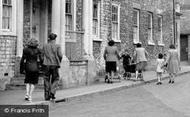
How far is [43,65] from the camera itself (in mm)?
13391

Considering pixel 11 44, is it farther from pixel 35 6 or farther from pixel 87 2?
pixel 87 2

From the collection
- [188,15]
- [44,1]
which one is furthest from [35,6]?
[188,15]

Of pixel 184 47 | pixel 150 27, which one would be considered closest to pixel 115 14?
pixel 150 27

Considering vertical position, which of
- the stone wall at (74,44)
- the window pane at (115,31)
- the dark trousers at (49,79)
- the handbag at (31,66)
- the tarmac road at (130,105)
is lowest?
the tarmac road at (130,105)

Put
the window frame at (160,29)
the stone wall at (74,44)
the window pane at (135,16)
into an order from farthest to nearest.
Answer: the window frame at (160,29)
the window pane at (135,16)
the stone wall at (74,44)

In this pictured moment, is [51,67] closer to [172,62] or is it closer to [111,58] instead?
[111,58]

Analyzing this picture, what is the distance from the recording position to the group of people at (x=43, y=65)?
12.9 m

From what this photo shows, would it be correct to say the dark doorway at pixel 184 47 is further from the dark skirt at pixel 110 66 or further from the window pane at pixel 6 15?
the window pane at pixel 6 15

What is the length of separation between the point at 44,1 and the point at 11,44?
11.6 feet

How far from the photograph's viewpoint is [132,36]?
26.8 meters

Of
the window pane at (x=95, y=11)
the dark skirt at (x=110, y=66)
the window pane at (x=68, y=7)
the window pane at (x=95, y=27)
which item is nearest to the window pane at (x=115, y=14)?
the window pane at (x=95, y=11)


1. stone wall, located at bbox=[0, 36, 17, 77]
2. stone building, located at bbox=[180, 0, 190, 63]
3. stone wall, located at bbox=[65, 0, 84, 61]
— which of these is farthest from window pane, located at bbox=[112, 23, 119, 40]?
stone building, located at bbox=[180, 0, 190, 63]

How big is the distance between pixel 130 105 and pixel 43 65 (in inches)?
117

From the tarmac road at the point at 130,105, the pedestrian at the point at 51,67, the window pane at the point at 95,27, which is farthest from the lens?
the window pane at the point at 95,27
